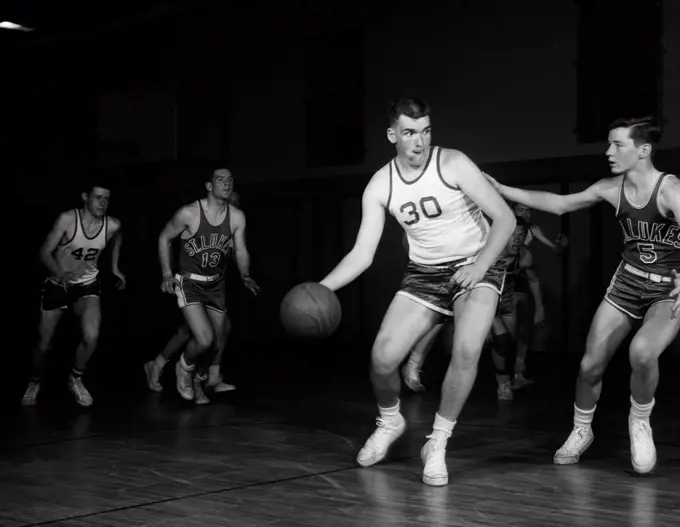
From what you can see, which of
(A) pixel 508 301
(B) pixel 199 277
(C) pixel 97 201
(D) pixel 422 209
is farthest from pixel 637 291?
(C) pixel 97 201

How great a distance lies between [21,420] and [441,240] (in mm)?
3720

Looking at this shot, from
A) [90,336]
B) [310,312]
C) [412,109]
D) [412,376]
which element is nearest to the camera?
[310,312]

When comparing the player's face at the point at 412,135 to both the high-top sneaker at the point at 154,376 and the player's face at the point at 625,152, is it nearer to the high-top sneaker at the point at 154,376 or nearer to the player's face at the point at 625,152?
the player's face at the point at 625,152

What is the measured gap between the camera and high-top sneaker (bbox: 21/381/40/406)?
799 centimetres

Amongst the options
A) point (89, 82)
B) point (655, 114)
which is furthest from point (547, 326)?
point (89, 82)

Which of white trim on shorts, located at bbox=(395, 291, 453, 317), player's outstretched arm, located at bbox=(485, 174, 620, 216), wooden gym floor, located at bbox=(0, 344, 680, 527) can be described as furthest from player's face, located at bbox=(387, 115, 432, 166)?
wooden gym floor, located at bbox=(0, 344, 680, 527)

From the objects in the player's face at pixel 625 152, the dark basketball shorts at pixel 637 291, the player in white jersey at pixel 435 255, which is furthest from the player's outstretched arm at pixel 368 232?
the dark basketball shorts at pixel 637 291

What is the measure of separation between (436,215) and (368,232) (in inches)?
13.9

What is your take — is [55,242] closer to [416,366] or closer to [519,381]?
[416,366]

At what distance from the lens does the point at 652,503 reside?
4.33 meters

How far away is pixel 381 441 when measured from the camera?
525 centimetres

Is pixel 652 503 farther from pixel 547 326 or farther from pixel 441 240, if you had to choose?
pixel 547 326

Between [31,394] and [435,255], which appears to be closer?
[435,255]

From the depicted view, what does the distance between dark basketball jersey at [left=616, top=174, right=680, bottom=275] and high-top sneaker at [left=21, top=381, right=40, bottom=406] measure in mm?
5035
